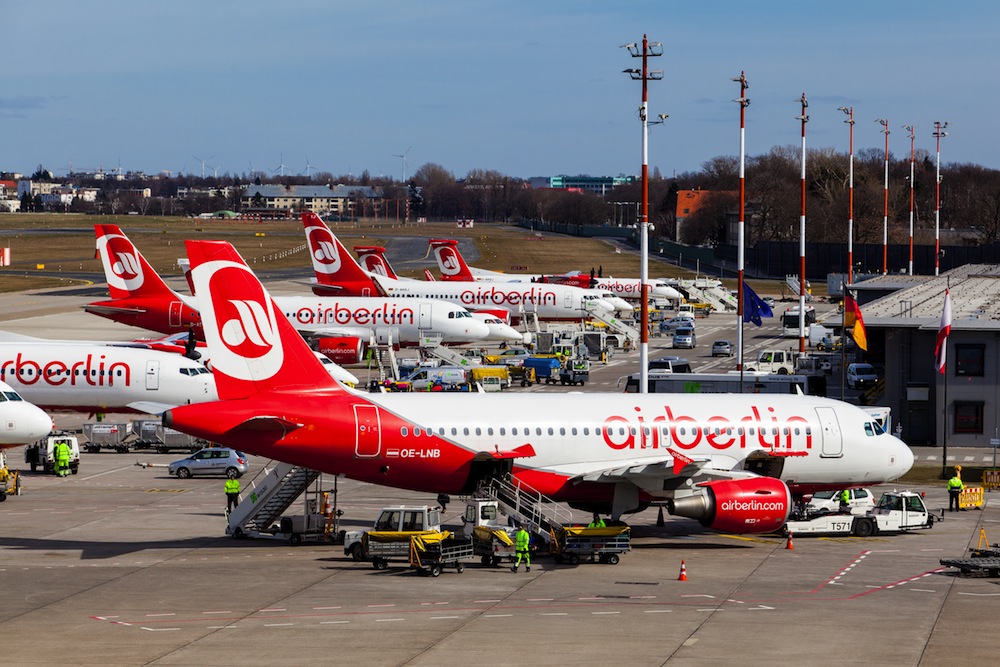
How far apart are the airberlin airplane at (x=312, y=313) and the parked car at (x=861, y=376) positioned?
1151 inches

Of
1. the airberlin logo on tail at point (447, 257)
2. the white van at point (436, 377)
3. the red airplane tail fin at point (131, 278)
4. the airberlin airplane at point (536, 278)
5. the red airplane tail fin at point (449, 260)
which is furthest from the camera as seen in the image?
the airberlin airplane at point (536, 278)

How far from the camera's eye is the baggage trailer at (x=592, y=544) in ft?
142

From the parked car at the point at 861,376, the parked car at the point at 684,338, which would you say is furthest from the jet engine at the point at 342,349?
the parked car at the point at 861,376

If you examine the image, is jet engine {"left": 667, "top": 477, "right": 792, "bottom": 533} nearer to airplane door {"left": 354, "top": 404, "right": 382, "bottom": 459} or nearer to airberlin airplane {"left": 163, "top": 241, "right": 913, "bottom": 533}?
airberlin airplane {"left": 163, "top": 241, "right": 913, "bottom": 533}

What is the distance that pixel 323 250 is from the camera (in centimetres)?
11894

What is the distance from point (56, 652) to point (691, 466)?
21555 millimetres

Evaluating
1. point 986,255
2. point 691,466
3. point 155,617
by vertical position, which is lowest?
point 155,617

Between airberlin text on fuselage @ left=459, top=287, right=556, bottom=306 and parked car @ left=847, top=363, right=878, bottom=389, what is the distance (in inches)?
1509

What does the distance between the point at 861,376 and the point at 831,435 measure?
4574cm

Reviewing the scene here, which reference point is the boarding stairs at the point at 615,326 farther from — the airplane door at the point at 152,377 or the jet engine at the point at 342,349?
the airplane door at the point at 152,377

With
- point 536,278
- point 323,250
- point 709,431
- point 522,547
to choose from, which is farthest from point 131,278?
point 522,547

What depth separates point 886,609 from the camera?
3675cm

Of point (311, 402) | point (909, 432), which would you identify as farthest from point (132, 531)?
point (909, 432)

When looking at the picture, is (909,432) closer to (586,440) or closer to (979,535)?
(979,535)
